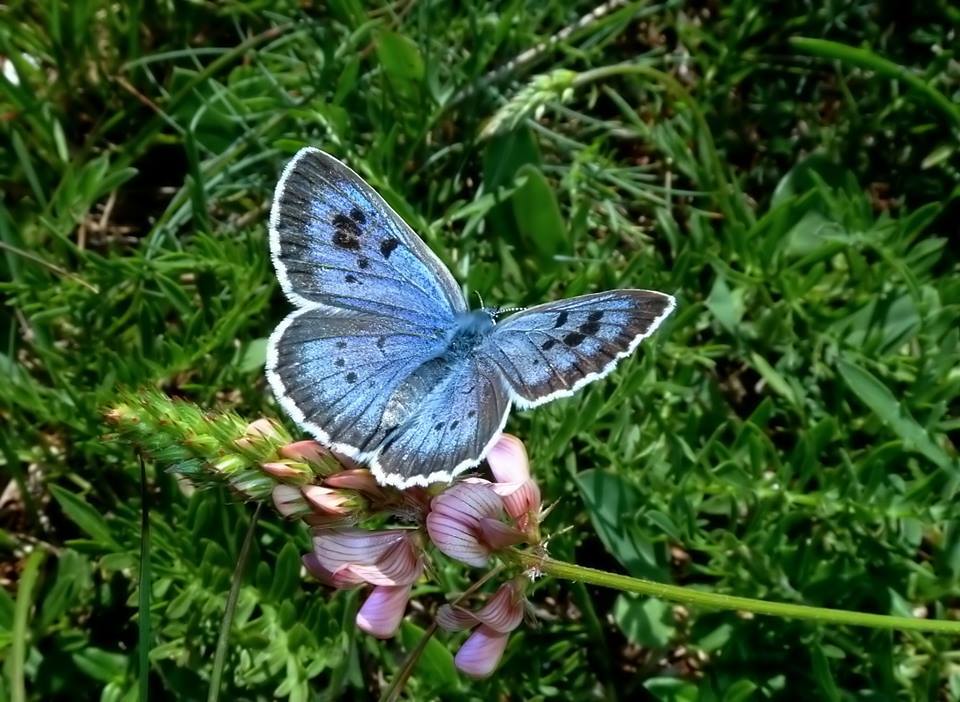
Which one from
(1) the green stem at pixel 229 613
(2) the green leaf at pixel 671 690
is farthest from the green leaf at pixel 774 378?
(1) the green stem at pixel 229 613

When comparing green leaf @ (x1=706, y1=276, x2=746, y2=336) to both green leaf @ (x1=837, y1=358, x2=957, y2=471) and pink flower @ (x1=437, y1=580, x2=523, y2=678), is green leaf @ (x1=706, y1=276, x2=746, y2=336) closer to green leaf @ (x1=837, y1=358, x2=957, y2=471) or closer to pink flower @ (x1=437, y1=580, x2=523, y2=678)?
green leaf @ (x1=837, y1=358, x2=957, y2=471)

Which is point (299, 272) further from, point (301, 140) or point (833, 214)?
point (833, 214)

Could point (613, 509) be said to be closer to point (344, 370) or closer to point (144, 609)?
point (344, 370)

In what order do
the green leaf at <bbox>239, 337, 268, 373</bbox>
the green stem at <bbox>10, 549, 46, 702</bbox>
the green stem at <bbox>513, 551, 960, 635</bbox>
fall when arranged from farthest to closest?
the green leaf at <bbox>239, 337, 268, 373</bbox>
the green stem at <bbox>10, 549, 46, 702</bbox>
the green stem at <bbox>513, 551, 960, 635</bbox>

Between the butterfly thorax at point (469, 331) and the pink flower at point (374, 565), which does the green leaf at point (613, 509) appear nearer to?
the butterfly thorax at point (469, 331)

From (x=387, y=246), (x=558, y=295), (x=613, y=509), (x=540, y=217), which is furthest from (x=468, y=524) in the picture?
(x=540, y=217)

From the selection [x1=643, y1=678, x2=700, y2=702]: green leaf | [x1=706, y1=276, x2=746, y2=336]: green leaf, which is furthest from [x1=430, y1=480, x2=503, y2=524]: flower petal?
[x1=706, y1=276, x2=746, y2=336]: green leaf
